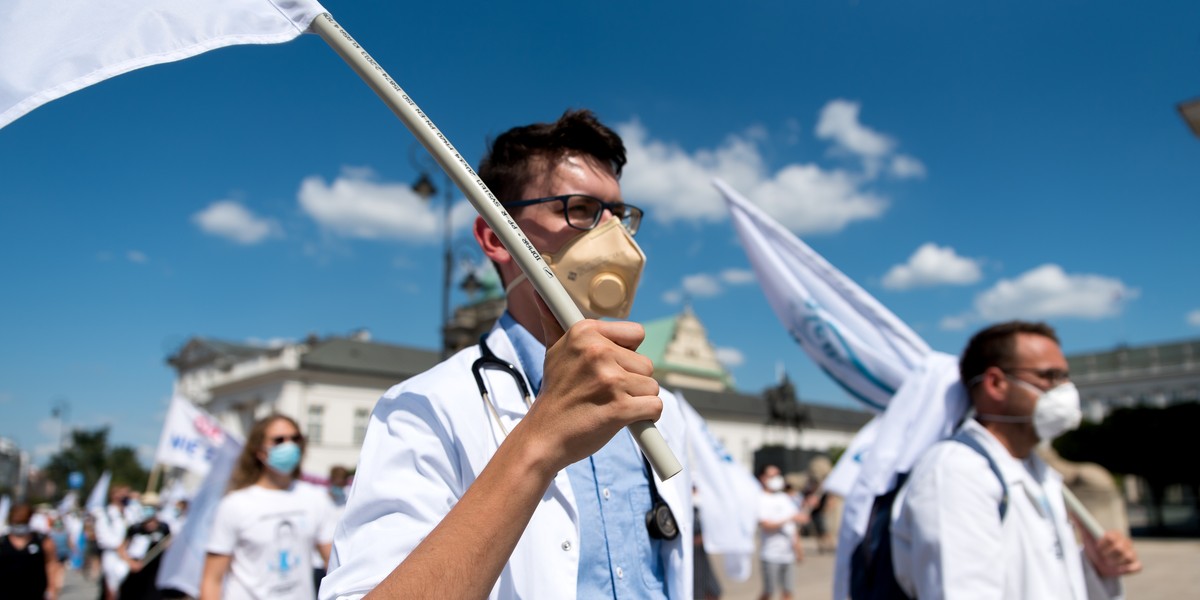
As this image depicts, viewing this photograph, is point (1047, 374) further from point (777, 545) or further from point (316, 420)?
point (316, 420)

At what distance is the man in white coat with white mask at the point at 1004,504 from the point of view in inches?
116

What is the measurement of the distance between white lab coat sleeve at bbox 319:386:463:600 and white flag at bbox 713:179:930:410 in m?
4.17

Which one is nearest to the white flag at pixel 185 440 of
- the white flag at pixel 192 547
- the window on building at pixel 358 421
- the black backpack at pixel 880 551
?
the white flag at pixel 192 547

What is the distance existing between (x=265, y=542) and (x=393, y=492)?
340 cm

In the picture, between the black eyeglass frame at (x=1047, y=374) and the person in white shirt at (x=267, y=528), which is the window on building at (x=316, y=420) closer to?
the person in white shirt at (x=267, y=528)

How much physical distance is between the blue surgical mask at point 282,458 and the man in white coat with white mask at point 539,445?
3.24m

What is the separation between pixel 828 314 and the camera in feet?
17.9

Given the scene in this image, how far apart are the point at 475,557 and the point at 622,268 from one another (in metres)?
0.73

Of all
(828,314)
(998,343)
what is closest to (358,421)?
A: (828,314)

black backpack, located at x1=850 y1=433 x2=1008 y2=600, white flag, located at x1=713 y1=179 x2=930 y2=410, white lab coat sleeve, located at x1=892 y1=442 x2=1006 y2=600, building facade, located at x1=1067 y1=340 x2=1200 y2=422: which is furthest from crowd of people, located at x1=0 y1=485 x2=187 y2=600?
building facade, located at x1=1067 y1=340 x2=1200 y2=422

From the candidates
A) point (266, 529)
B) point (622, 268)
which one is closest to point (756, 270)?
point (266, 529)

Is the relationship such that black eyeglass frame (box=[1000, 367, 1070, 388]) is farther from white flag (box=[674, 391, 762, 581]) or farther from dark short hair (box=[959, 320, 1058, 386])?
white flag (box=[674, 391, 762, 581])

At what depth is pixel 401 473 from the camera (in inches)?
59.2

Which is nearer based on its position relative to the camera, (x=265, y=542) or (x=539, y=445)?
(x=539, y=445)
